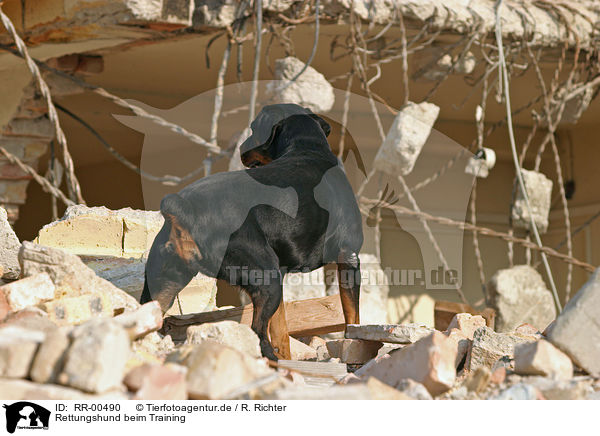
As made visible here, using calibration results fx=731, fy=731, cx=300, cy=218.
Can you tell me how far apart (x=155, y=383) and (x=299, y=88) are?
343cm

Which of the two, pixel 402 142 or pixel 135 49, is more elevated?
pixel 135 49

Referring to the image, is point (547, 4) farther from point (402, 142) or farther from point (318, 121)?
point (318, 121)

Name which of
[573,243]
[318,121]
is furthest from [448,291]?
[318,121]

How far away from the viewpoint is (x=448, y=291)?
7.68 m

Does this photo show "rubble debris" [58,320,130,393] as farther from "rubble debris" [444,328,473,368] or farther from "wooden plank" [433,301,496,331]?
"wooden plank" [433,301,496,331]

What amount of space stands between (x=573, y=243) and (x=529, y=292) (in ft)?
8.78

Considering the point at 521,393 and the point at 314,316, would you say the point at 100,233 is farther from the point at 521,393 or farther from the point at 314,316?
the point at 521,393

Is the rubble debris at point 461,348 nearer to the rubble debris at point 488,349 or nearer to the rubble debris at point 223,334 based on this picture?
the rubble debris at point 488,349

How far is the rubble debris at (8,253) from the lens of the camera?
2.59 metres

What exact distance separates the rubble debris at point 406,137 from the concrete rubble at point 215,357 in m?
2.44

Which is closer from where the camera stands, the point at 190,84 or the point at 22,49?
the point at 22,49

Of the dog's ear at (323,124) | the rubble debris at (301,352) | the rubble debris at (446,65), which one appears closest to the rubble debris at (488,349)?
the rubble debris at (301,352)

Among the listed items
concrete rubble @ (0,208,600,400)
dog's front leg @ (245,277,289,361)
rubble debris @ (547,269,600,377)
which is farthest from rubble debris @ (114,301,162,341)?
rubble debris @ (547,269,600,377)
